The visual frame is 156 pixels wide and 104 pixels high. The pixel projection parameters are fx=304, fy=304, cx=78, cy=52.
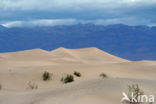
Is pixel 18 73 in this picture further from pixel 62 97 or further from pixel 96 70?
pixel 62 97

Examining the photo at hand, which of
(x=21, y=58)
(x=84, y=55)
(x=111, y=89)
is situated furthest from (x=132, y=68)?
(x=84, y=55)

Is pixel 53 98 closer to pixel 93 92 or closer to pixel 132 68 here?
pixel 93 92

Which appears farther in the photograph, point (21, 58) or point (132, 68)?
point (21, 58)

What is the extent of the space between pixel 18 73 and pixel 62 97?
1616 cm

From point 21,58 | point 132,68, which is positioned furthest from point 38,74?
point 21,58

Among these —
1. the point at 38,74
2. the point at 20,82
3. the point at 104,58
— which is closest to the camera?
the point at 20,82

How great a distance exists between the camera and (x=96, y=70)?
35.4 metres

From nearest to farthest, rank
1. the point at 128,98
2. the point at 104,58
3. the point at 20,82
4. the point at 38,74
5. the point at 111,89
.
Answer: the point at 128,98
the point at 111,89
the point at 20,82
the point at 38,74
the point at 104,58

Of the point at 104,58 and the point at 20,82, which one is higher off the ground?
the point at 104,58

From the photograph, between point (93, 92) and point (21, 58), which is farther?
point (21, 58)

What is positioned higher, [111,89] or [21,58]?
[21,58]

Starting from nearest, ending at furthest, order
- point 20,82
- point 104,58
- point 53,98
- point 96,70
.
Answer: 1. point 53,98
2. point 20,82
3. point 96,70
4. point 104,58

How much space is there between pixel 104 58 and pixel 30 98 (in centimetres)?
5381

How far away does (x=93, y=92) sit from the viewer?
14.9 metres
